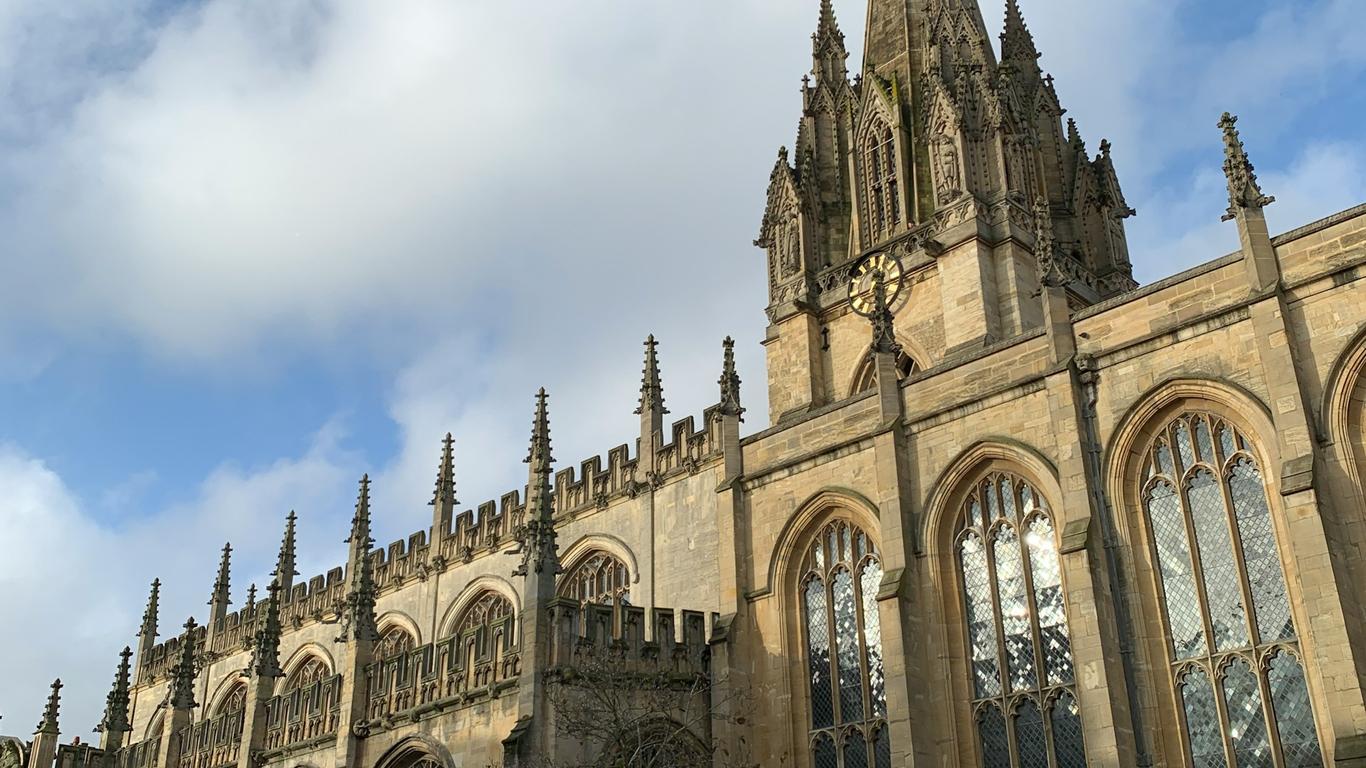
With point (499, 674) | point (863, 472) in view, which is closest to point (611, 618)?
point (499, 674)

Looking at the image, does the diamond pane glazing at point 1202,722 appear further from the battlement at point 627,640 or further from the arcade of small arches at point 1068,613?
the battlement at point 627,640

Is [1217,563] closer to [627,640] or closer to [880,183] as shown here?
[627,640]

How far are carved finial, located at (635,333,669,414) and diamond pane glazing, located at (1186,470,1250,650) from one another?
1688cm

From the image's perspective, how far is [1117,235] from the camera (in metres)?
34.2

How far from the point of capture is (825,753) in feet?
70.6

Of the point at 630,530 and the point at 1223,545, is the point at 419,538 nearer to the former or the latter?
the point at 630,530

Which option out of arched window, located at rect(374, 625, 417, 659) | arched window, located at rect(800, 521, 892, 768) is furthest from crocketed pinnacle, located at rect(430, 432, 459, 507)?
arched window, located at rect(800, 521, 892, 768)

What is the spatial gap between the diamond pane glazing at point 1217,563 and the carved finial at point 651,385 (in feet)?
55.4

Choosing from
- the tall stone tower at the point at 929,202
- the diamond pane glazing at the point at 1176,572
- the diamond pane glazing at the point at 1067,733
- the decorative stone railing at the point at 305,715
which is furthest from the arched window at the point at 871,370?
the decorative stone railing at the point at 305,715

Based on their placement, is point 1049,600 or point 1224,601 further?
point 1049,600

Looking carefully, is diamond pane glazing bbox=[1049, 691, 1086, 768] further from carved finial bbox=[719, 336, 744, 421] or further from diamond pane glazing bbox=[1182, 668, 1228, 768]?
carved finial bbox=[719, 336, 744, 421]

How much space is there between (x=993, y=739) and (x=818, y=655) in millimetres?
3507

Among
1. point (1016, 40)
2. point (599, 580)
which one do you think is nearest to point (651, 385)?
point (599, 580)

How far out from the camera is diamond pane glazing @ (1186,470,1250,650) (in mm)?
17750
